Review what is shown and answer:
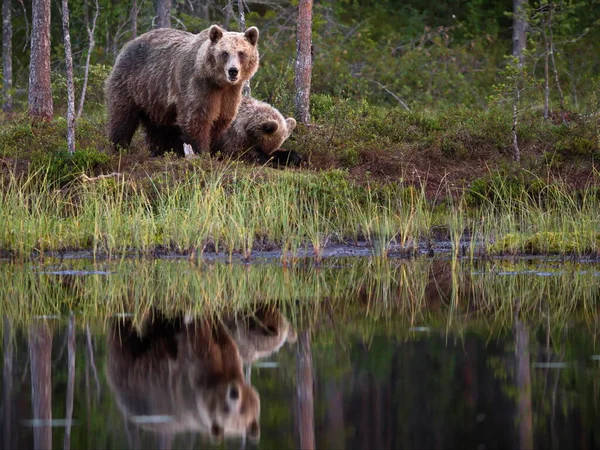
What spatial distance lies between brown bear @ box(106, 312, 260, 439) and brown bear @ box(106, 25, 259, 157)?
6.38 metres

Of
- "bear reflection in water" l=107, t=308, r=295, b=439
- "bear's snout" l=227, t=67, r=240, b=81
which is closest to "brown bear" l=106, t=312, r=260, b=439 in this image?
"bear reflection in water" l=107, t=308, r=295, b=439

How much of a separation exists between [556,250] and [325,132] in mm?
5354

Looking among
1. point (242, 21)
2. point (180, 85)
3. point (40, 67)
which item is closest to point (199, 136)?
point (180, 85)

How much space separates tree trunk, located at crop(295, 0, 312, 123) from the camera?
16641mm

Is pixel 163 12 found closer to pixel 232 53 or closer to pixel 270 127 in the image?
pixel 270 127

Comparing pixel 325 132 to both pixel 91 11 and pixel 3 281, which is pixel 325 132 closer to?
pixel 3 281

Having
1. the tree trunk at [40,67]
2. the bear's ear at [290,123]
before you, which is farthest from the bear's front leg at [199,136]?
the tree trunk at [40,67]

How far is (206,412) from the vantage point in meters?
5.45

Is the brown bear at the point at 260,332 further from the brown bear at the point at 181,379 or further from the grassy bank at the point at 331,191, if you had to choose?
the grassy bank at the point at 331,191

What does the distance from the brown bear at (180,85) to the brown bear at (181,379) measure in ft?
20.9

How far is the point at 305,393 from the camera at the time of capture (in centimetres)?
578

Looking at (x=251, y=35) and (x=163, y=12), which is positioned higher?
→ (x=163, y=12)

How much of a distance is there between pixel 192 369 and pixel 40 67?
481 inches

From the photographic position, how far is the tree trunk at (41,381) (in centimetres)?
507
